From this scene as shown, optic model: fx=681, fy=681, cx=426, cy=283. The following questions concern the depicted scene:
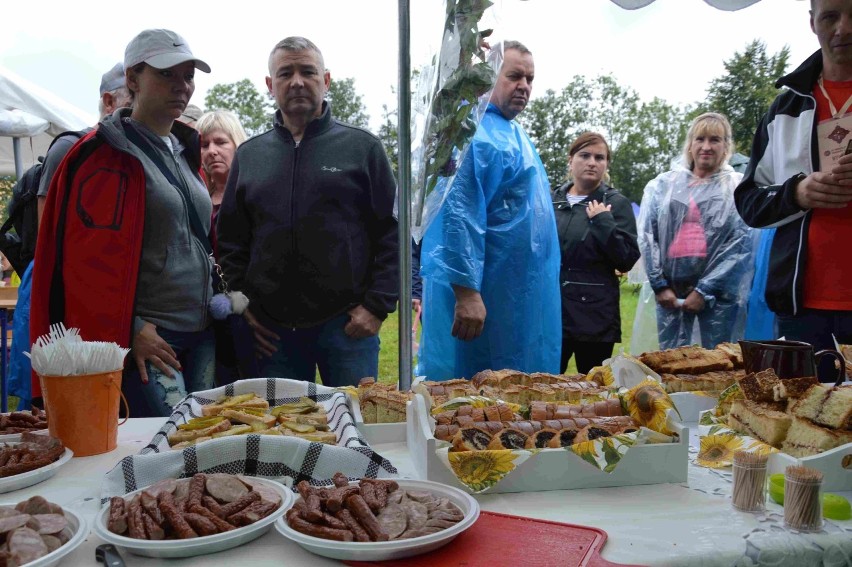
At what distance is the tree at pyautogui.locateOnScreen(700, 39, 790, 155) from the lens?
9.88 m

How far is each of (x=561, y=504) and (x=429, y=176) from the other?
4.55 feet

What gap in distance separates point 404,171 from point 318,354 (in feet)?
4.14

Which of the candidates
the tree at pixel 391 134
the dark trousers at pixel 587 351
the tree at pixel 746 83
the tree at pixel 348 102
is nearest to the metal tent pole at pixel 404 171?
the tree at pixel 391 134

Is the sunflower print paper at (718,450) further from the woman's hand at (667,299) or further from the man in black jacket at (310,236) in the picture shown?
the woman's hand at (667,299)

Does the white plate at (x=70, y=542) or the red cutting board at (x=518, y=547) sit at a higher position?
the white plate at (x=70, y=542)

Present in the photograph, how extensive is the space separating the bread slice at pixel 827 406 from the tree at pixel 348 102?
21233 mm

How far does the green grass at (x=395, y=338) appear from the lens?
25.0ft

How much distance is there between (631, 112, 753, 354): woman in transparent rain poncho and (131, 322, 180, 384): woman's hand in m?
2.95

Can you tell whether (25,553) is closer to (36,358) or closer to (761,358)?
(36,358)

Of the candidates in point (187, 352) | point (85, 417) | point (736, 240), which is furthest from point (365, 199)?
point (736, 240)

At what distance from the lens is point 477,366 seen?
3.16 metres

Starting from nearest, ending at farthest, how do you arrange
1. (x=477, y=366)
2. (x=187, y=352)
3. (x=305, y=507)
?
(x=305, y=507)
(x=187, y=352)
(x=477, y=366)

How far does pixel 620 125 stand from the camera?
65.1 feet

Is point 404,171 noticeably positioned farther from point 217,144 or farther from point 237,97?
point 237,97
